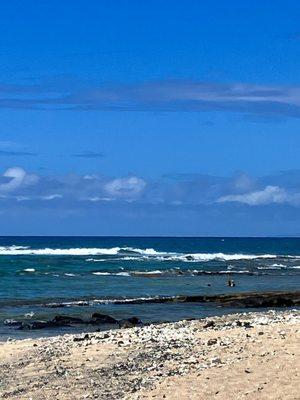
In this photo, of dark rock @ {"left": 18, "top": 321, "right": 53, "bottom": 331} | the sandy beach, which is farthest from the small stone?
dark rock @ {"left": 18, "top": 321, "right": 53, "bottom": 331}

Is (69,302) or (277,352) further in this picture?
(69,302)

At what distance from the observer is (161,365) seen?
622 inches

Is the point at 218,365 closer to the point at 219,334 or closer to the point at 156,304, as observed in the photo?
the point at 219,334

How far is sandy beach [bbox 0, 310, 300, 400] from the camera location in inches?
546

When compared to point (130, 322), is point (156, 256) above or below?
above

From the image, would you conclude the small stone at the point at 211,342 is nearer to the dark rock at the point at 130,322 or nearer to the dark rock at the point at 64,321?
the dark rock at the point at 130,322

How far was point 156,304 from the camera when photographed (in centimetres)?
3522

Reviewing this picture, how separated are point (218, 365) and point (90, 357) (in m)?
3.52

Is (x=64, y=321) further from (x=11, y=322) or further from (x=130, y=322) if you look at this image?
(x=130, y=322)

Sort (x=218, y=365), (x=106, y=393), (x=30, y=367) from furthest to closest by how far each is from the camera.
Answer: (x=30, y=367), (x=218, y=365), (x=106, y=393)

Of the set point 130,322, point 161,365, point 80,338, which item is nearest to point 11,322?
point 130,322

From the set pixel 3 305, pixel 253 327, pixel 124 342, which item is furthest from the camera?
pixel 3 305

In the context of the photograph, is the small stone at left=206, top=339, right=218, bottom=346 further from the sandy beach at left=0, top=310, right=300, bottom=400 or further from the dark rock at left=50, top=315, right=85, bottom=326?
the dark rock at left=50, top=315, right=85, bottom=326

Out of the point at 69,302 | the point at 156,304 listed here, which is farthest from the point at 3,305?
the point at 156,304
